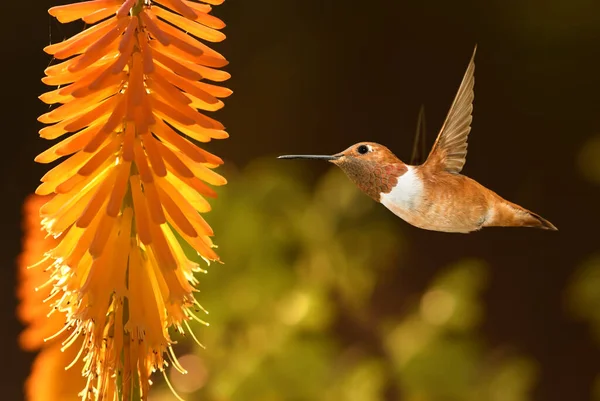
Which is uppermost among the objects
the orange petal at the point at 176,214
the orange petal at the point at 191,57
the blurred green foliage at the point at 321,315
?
the orange petal at the point at 191,57

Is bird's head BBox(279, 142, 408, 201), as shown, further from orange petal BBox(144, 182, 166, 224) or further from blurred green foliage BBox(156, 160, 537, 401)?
blurred green foliage BBox(156, 160, 537, 401)

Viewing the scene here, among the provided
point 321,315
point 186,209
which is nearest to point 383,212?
point 321,315

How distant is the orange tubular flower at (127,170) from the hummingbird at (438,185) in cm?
10

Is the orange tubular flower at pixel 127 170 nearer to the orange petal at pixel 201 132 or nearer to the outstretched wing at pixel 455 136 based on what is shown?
the orange petal at pixel 201 132

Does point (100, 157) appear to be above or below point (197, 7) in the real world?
below

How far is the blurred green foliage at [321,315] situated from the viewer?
1.33m

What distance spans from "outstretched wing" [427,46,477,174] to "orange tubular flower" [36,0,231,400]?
7.2 inches

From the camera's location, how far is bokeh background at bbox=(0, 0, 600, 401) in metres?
1.07

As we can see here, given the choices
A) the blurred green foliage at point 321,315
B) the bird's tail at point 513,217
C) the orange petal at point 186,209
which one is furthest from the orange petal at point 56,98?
the blurred green foliage at point 321,315

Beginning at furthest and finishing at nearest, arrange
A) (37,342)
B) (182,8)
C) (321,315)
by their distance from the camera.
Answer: (321,315) < (37,342) < (182,8)

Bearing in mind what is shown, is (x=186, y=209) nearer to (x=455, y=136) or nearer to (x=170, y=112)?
(x=170, y=112)

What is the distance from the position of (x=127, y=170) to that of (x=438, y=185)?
0.26 meters

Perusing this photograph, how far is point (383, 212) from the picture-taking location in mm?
1334

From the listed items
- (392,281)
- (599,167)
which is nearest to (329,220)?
(392,281)
